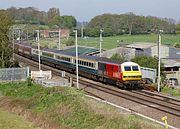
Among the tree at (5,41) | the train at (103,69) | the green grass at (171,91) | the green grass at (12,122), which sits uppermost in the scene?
the tree at (5,41)

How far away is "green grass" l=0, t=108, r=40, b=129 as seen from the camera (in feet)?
83.4

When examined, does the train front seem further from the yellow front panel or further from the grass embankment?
the grass embankment

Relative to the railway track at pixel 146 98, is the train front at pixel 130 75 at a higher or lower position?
higher

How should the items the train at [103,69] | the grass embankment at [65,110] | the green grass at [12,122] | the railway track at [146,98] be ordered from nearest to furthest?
the grass embankment at [65,110], the green grass at [12,122], the railway track at [146,98], the train at [103,69]

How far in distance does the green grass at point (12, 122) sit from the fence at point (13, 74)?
54.3 ft

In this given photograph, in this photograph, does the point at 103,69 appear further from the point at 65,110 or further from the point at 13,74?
the point at 65,110

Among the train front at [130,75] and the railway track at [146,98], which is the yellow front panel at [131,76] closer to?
the train front at [130,75]

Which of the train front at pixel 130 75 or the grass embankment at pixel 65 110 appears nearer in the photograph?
the grass embankment at pixel 65 110

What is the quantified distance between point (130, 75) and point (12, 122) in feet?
46.5

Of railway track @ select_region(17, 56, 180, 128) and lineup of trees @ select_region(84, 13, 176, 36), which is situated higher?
lineup of trees @ select_region(84, 13, 176, 36)

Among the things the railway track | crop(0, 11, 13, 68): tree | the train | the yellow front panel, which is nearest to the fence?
crop(0, 11, 13, 68): tree

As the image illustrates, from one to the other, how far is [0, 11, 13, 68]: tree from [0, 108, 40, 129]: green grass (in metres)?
23.7

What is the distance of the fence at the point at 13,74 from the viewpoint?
4569 cm

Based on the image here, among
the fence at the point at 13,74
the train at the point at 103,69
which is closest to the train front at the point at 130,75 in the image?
the train at the point at 103,69
